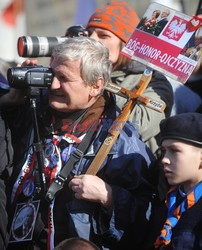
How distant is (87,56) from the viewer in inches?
124

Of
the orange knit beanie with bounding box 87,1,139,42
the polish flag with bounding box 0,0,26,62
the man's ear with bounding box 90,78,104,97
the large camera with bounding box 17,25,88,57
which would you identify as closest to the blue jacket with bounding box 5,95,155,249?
the man's ear with bounding box 90,78,104,97

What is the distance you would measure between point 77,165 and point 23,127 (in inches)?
20.0

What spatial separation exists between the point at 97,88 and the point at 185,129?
609mm

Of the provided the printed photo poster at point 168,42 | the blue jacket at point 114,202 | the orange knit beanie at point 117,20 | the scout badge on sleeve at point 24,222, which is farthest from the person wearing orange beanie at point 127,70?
the scout badge on sleeve at point 24,222

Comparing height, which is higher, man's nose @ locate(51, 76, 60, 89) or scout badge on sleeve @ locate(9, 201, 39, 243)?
man's nose @ locate(51, 76, 60, 89)

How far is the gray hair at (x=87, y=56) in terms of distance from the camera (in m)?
3.14

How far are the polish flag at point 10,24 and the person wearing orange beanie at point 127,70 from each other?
11.4 feet

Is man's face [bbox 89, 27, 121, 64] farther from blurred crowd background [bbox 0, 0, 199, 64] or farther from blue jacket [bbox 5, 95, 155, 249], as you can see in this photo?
blurred crowd background [bbox 0, 0, 199, 64]

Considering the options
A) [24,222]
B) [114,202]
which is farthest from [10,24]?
[114,202]

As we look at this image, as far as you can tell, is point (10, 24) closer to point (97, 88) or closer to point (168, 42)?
point (97, 88)

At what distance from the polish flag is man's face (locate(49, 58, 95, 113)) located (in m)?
4.11

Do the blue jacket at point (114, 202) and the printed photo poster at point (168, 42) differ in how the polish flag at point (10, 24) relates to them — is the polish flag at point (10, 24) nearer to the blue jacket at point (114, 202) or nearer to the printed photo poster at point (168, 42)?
the printed photo poster at point (168, 42)

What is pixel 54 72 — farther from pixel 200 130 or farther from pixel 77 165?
pixel 200 130

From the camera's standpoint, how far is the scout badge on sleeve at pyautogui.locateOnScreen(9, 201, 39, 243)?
3031 millimetres
